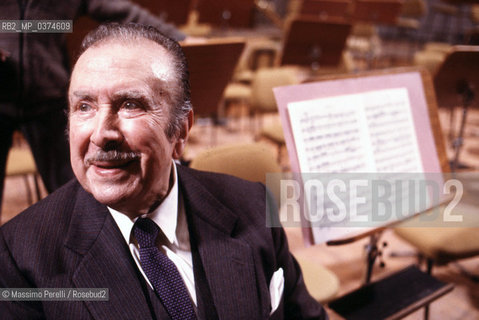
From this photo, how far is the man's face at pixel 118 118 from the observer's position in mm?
1019

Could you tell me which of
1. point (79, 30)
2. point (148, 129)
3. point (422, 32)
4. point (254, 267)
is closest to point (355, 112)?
point (254, 267)

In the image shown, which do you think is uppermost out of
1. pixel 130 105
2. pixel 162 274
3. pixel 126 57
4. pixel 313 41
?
pixel 313 41

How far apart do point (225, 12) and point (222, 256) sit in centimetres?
518

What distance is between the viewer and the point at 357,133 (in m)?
1.77

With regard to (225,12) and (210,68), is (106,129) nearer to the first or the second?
(210,68)

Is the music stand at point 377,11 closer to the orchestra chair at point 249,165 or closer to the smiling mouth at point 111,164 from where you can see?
the orchestra chair at point 249,165

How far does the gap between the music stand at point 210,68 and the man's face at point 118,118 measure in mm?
1107

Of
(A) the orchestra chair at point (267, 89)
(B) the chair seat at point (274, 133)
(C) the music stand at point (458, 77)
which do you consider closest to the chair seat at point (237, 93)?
(A) the orchestra chair at point (267, 89)

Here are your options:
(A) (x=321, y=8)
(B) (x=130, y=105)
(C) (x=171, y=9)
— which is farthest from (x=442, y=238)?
(A) (x=321, y=8)

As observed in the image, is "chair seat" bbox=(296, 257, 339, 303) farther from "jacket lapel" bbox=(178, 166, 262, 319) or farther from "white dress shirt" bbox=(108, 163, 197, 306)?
"white dress shirt" bbox=(108, 163, 197, 306)

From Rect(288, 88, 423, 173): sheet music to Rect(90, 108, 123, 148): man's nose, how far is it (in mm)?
782

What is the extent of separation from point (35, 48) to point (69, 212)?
3.76 feet

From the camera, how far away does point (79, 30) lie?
2992 millimetres

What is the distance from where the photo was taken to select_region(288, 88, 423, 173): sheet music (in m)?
1.65
